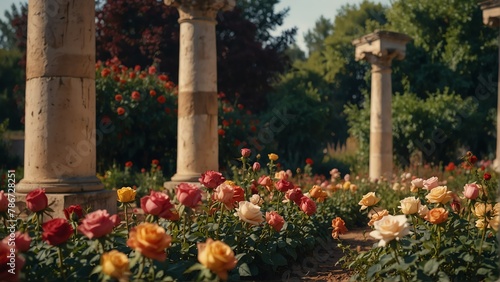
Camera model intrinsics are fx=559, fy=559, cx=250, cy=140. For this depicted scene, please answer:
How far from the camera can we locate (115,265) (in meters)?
3.02

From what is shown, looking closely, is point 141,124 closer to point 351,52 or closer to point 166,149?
point 166,149

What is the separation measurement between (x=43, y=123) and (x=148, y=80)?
10451 millimetres

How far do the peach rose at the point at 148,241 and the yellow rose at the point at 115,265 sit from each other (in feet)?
0.32

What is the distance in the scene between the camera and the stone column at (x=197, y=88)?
34.6 feet

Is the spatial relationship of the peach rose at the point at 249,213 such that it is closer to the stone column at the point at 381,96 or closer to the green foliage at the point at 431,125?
the stone column at the point at 381,96

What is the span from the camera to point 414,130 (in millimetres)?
22234

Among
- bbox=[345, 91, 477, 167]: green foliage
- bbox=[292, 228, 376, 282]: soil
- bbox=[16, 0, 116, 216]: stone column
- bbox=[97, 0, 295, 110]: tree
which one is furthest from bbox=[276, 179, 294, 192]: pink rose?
bbox=[97, 0, 295, 110]: tree

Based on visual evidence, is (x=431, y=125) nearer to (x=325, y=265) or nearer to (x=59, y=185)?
(x=325, y=265)

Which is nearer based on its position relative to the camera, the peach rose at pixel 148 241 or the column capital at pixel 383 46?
the peach rose at pixel 148 241

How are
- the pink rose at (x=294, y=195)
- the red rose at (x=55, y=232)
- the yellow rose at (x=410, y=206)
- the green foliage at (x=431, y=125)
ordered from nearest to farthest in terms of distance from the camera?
1. the red rose at (x=55, y=232)
2. the yellow rose at (x=410, y=206)
3. the pink rose at (x=294, y=195)
4. the green foliage at (x=431, y=125)

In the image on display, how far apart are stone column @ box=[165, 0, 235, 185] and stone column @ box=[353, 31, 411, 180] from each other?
6.18 meters

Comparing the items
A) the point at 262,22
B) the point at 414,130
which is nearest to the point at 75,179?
the point at 414,130

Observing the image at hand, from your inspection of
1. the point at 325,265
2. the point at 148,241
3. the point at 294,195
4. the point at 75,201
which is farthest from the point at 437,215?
the point at 75,201

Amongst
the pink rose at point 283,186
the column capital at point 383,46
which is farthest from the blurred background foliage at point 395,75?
the pink rose at point 283,186
